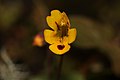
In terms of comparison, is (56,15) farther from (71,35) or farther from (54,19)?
(71,35)

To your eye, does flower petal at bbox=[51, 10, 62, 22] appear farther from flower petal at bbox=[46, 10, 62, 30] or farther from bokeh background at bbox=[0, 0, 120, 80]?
bokeh background at bbox=[0, 0, 120, 80]

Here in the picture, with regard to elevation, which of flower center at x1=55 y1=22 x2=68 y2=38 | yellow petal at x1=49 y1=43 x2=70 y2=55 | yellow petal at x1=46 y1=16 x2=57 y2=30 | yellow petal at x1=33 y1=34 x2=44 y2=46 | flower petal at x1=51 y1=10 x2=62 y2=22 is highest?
flower petal at x1=51 y1=10 x2=62 y2=22

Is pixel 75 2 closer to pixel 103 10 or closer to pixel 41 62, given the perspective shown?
pixel 103 10

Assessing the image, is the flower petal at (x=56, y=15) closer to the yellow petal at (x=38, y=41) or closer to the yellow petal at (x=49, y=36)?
the yellow petal at (x=49, y=36)

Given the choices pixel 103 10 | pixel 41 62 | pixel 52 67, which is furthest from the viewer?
pixel 103 10

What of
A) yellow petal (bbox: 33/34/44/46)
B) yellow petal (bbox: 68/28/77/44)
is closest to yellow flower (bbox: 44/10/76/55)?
yellow petal (bbox: 68/28/77/44)

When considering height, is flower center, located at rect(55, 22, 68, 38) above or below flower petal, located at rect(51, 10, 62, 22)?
below

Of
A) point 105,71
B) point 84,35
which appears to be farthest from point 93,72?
point 84,35

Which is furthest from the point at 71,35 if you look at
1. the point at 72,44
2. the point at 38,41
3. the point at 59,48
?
the point at 72,44
